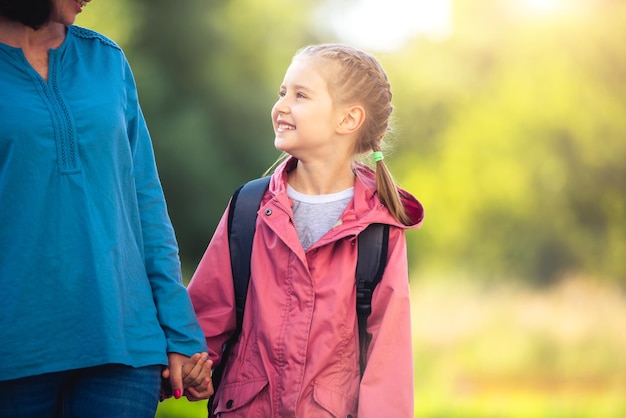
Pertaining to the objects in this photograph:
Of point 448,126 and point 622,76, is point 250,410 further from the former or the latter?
point 622,76

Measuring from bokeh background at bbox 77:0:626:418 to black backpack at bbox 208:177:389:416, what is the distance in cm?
498

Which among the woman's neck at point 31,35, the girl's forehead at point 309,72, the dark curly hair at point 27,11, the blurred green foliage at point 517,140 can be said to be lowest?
the blurred green foliage at point 517,140

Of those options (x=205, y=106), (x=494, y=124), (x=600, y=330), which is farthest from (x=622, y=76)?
(x=205, y=106)

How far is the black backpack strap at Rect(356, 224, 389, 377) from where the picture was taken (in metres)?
2.39

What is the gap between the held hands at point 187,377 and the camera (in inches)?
83.1

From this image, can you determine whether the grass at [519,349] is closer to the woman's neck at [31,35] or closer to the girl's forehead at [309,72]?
the girl's forehead at [309,72]

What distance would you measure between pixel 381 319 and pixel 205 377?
46 centimetres

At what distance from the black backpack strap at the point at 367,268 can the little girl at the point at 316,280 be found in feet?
0.06

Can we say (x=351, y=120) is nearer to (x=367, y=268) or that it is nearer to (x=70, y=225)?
(x=367, y=268)

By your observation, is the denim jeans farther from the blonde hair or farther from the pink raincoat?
the blonde hair

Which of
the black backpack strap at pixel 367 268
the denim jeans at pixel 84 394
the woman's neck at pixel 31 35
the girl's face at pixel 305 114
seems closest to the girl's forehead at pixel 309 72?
the girl's face at pixel 305 114

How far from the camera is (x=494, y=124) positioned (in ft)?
26.7

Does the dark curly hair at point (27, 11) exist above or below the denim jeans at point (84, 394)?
above

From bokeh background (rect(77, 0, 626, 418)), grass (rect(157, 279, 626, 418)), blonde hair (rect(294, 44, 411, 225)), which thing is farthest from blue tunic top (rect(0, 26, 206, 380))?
grass (rect(157, 279, 626, 418))
